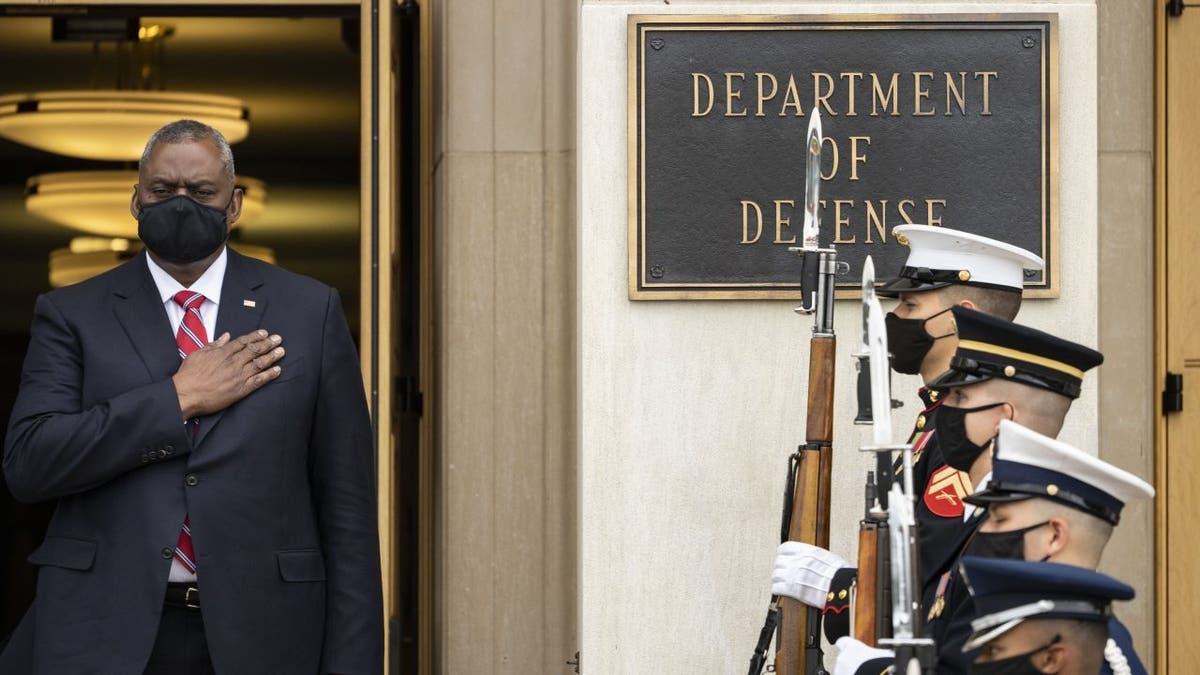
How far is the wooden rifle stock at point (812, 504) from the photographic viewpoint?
475 cm

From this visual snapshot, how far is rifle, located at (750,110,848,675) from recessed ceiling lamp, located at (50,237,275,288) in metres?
7.29

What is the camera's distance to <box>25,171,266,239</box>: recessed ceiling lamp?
36.1 ft

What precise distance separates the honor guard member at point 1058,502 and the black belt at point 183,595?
5.51 feet

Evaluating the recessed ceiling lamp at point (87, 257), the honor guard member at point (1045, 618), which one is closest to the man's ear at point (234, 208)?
the honor guard member at point (1045, 618)

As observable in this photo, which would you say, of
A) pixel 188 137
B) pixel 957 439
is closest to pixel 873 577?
pixel 957 439

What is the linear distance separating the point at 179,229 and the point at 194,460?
501 millimetres

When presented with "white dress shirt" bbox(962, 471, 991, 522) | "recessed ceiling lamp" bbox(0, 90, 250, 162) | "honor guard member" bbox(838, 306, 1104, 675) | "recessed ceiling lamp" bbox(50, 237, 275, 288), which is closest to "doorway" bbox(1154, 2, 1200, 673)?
"white dress shirt" bbox(962, 471, 991, 522)

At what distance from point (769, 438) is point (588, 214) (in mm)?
815

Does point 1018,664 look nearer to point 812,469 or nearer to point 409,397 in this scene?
point 812,469

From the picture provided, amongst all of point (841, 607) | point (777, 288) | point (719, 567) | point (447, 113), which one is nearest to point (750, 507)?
point (719, 567)

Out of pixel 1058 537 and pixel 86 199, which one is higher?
pixel 86 199

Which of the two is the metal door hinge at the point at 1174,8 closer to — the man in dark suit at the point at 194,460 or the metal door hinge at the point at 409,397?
the metal door hinge at the point at 409,397

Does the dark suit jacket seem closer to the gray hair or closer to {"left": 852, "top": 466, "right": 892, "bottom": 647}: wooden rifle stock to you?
the gray hair

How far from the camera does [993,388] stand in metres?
4.06
